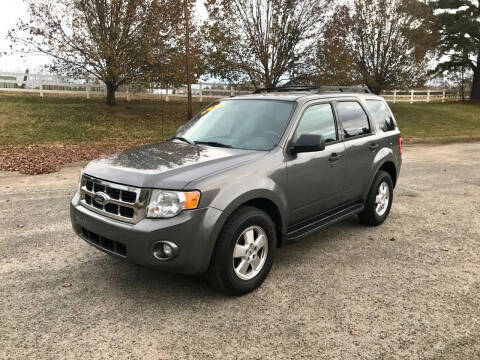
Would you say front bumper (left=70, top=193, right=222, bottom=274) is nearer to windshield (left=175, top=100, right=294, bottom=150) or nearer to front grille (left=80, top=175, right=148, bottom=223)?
front grille (left=80, top=175, right=148, bottom=223)

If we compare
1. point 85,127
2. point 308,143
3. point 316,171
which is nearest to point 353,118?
point 316,171

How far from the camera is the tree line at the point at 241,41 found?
16391 mm

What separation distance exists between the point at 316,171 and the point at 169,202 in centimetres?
174

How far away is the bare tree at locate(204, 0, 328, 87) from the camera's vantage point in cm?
1878

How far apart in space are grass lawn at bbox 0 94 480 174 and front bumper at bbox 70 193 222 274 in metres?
6.99

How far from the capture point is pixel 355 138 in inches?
191

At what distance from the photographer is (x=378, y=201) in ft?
17.8

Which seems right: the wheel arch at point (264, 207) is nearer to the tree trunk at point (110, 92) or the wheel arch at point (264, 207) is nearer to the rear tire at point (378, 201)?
the rear tire at point (378, 201)

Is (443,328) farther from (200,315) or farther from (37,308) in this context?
(37,308)

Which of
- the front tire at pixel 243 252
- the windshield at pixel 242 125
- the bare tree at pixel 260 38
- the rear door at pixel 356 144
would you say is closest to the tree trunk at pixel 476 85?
the bare tree at pixel 260 38

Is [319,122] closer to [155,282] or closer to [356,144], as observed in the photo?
[356,144]

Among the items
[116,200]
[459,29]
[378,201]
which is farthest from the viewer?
[459,29]

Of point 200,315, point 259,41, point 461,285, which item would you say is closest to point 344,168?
point 461,285

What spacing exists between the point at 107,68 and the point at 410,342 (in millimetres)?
16331
